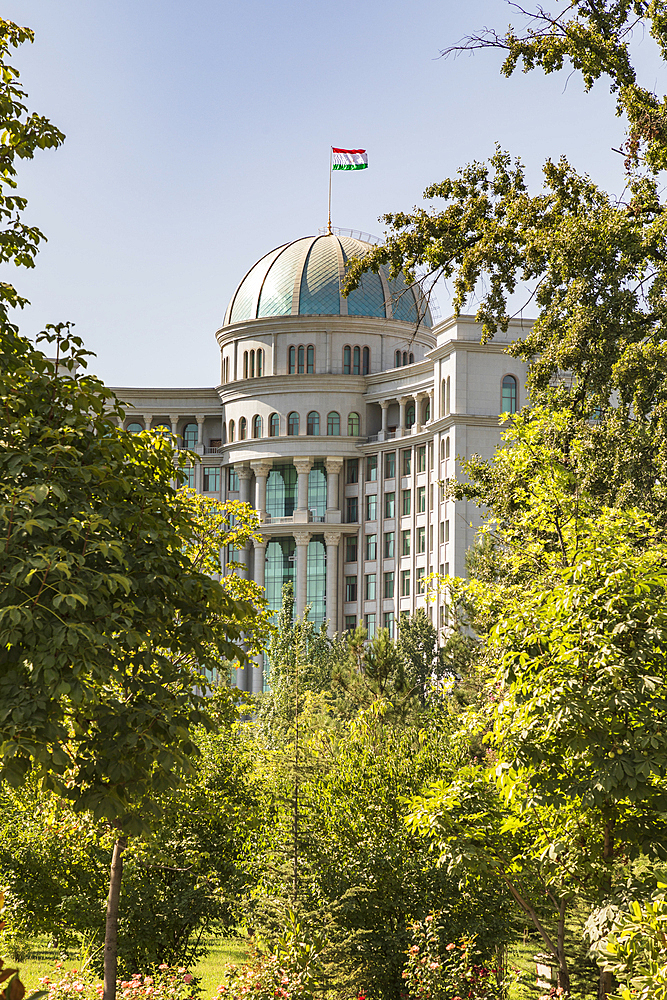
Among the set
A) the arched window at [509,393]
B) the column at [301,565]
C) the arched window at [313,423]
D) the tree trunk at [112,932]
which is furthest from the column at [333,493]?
the tree trunk at [112,932]

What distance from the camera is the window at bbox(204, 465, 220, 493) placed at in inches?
3004

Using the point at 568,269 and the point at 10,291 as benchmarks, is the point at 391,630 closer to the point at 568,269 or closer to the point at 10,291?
the point at 568,269

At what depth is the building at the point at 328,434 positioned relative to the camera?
2660 inches

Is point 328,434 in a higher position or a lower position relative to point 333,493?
higher

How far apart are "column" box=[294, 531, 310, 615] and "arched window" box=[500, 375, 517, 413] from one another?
1924 cm

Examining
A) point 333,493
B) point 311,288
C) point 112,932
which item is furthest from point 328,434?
point 112,932

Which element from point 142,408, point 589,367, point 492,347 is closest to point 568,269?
point 589,367

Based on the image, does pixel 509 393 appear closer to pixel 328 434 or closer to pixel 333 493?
pixel 328 434

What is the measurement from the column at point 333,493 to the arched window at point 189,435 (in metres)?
13.6

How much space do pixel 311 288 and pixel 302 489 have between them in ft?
48.7

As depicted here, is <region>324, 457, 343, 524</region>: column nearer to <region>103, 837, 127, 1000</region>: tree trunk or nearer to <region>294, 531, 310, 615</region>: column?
<region>294, 531, 310, 615</region>: column

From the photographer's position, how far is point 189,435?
78.9m

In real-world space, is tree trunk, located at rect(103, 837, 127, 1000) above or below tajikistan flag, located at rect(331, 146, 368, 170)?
below

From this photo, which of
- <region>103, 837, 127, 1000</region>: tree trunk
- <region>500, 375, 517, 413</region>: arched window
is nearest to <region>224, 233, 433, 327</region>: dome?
<region>500, 375, 517, 413</region>: arched window
